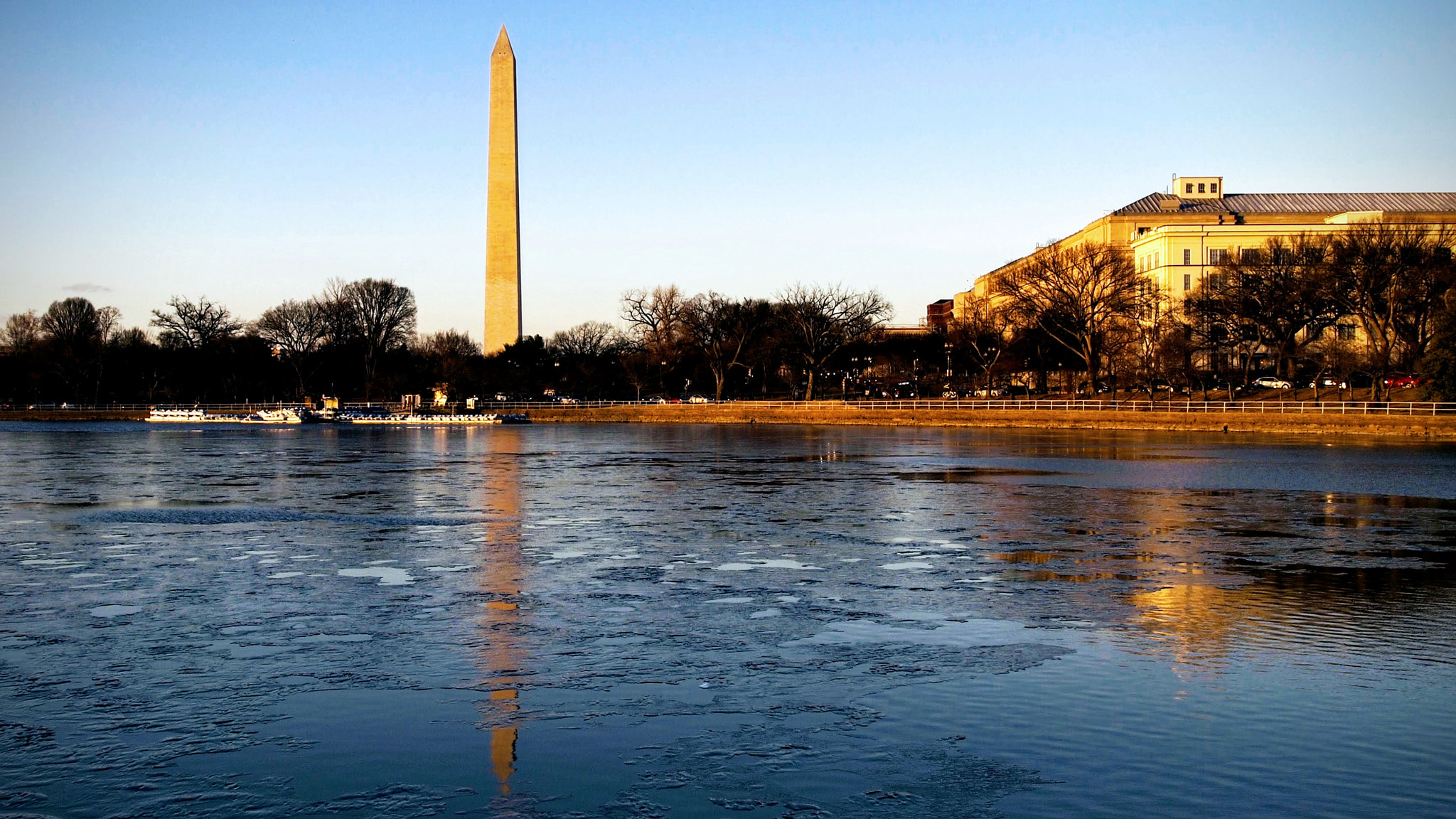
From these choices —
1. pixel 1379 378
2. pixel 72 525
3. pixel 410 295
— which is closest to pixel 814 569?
pixel 72 525

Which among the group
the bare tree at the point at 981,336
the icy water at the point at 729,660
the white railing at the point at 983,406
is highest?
the bare tree at the point at 981,336

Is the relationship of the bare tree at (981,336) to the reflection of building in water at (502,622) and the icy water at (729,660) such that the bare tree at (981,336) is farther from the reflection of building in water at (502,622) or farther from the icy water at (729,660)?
the reflection of building in water at (502,622)

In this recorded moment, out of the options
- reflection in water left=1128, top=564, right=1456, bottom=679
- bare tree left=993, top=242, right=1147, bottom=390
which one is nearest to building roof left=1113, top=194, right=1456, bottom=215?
bare tree left=993, top=242, right=1147, bottom=390

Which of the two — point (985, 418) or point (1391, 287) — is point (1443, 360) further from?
point (985, 418)

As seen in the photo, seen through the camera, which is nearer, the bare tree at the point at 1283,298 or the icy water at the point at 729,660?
the icy water at the point at 729,660

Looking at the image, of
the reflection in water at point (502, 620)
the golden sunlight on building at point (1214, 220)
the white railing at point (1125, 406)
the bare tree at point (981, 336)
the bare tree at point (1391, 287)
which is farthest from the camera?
the golden sunlight on building at point (1214, 220)

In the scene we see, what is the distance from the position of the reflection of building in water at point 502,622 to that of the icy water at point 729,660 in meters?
0.06

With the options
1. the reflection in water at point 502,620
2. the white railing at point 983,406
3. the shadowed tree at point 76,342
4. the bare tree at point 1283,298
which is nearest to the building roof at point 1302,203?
the bare tree at point 1283,298

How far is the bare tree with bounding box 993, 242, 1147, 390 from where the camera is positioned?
283 feet

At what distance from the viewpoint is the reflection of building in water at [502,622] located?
27.9 feet

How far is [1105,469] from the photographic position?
36.7 m

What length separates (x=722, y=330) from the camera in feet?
368

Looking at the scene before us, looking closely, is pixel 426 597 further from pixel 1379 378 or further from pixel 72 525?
pixel 1379 378

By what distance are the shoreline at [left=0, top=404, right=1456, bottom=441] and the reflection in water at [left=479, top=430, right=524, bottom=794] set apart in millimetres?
43013
